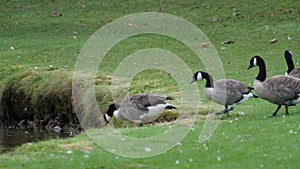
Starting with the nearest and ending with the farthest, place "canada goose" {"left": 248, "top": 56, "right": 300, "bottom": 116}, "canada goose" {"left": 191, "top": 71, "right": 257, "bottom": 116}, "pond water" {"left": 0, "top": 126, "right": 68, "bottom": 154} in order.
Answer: "canada goose" {"left": 248, "top": 56, "right": 300, "bottom": 116}
"canada goose" {"left": 191, "top": 71, "right": 257, "bottom": 116}
"pond water" {"left": 0, "top": 126, "right": 68, "bottom": 154}

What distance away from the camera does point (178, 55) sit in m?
27.6

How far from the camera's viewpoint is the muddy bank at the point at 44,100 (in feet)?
71.7

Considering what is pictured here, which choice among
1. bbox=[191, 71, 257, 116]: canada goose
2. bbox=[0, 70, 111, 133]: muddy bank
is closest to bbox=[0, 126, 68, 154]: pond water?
bbox=[0, 70, 111, 133]: muddy bank

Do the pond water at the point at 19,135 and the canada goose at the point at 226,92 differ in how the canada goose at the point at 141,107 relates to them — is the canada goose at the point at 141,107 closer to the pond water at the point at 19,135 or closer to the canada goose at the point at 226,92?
the canada goose at the point at 226,92

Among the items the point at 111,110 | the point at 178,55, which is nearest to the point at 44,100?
the point at 111,110

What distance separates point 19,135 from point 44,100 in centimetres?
211

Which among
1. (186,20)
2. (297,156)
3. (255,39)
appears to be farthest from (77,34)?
(297,156)

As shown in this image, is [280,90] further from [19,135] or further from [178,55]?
[178,55]

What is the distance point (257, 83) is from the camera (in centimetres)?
1659

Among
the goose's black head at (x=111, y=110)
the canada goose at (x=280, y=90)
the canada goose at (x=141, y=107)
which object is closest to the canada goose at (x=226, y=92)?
the canada goose at (x=280, y=90)

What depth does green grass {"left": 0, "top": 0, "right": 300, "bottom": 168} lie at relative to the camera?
12844 mm

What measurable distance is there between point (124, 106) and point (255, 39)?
1302 centimetres

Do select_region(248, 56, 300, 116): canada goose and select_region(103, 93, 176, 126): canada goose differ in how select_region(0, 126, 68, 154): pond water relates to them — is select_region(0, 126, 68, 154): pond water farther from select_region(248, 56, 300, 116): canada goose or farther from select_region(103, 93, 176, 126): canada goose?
select_region(248, 56, 300, 116): canada goose

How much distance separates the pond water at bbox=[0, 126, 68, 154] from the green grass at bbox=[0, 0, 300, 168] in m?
2.47
